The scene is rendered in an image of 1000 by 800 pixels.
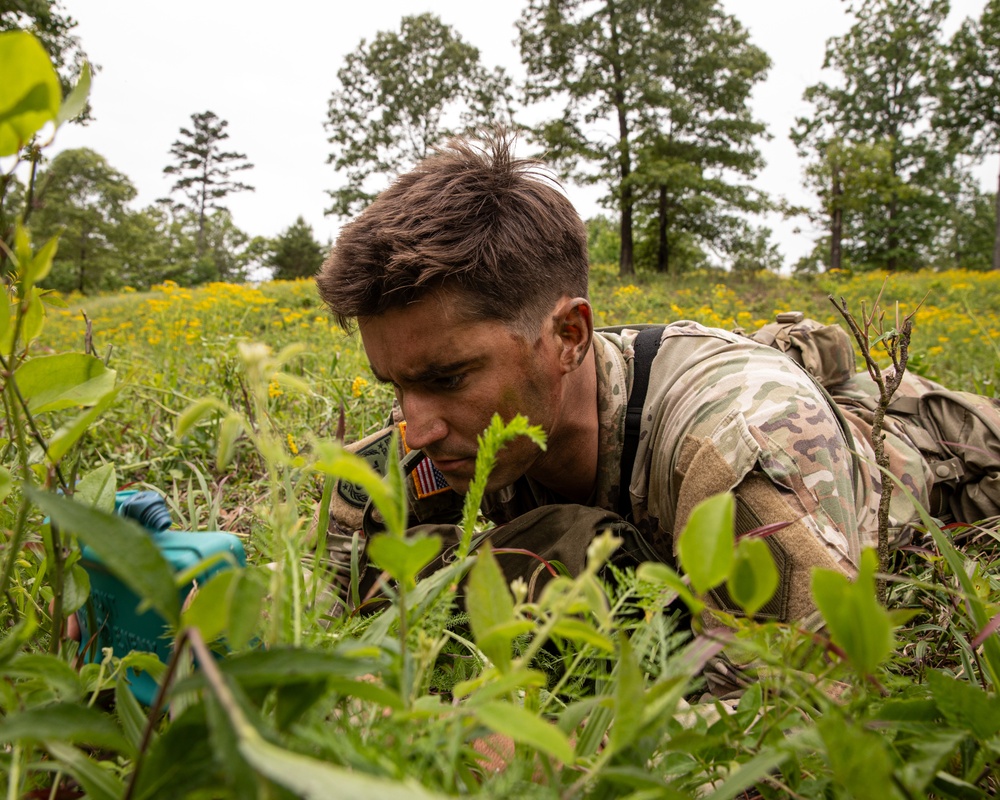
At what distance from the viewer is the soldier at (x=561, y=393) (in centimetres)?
127

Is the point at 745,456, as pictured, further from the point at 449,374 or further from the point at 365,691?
the point at 365,691

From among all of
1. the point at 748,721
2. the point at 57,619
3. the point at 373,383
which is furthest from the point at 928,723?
the point at 373,383

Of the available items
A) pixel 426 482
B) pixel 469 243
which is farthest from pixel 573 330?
pixel 426 482

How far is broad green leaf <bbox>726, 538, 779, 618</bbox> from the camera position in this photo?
1.20 feet

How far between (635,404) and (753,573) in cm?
141

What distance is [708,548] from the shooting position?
1.15ft

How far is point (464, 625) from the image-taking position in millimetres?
1146

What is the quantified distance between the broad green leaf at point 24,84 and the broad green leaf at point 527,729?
1.25 feet

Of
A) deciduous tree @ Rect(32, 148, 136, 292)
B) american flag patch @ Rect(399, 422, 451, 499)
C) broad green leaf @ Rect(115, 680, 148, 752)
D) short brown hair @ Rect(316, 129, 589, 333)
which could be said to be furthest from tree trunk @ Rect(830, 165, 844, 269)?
deciduous tree @ Rect(32, 148, 136, 292)

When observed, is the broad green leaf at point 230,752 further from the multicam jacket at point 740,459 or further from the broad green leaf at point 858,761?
the multicam jacket at point 740,459

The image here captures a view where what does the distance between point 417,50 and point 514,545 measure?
1188 inches

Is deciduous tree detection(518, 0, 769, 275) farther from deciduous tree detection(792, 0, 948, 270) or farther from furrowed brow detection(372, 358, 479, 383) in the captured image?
furrowed brow detection(372, 358, 479, 383)

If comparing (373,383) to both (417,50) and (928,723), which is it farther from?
(417,50)

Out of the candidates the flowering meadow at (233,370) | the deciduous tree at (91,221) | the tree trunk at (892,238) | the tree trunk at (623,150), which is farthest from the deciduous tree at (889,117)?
the deciduous tree at (91,221)
